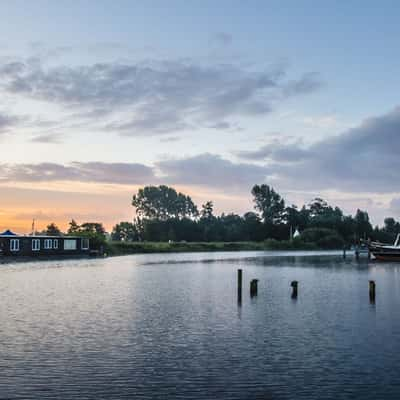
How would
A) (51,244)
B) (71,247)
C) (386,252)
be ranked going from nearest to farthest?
(51,244) < (386,252) < (71,247)

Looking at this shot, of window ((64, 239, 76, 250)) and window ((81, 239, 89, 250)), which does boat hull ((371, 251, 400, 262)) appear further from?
window ((64, 239, 76, 250))

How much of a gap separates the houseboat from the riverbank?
17.2 m

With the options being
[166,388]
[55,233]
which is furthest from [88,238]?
[166,388]

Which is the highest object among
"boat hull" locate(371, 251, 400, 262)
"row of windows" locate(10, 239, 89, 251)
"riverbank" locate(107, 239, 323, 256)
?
"row of windows" locate(10, 239, 89, 251)

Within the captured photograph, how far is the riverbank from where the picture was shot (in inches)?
6097

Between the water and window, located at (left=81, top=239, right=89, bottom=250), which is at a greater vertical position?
window, located at (left=81, top=239, right=89, bottom=250)

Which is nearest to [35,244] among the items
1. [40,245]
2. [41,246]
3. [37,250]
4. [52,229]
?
[37,250]

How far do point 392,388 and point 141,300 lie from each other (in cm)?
2827

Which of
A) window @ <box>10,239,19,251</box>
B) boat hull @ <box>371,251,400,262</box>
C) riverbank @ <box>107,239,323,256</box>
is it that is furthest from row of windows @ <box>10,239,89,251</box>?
boat hull @ <box>371,251,400,262</box>

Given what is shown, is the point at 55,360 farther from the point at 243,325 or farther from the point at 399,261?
the point at 399,261

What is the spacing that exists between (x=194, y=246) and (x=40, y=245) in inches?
3056

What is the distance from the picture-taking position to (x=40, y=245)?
358 ft

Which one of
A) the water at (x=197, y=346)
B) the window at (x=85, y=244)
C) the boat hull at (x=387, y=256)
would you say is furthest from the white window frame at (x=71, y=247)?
the water at (x=197, y=346)

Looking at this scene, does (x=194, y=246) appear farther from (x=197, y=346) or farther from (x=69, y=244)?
(x=197, y=346)
